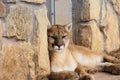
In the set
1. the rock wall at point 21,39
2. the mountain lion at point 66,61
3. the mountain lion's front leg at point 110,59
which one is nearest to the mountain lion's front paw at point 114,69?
the mountain lion at point 66,61

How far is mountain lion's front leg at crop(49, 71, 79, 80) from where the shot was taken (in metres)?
3.56

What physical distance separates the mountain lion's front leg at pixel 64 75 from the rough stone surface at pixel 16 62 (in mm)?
337

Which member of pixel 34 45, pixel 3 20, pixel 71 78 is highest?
pixel 3 20

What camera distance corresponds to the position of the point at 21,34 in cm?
320

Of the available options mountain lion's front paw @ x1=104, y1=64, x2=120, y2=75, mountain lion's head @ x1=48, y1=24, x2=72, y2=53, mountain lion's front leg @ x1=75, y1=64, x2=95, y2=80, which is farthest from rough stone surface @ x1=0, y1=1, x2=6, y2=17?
mountain lion's front paw @ x1=104, y1=64, x2=120, y2=75

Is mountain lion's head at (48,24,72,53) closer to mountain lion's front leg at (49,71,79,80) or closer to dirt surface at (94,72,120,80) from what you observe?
mountain lion's front leg at (49,71,79,80)

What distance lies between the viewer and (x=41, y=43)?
335 centimetres

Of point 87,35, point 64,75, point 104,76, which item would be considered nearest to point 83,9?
point 87,35

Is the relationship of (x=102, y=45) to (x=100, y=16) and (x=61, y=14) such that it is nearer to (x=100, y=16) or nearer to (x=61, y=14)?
(x=100, y=16)

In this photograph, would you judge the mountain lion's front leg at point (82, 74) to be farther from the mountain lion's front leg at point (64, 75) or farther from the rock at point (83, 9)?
the rock at point (83, 9)

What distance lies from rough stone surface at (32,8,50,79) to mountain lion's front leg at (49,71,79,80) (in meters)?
0.09

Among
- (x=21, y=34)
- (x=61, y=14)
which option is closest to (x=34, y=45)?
(x=21, y=34)

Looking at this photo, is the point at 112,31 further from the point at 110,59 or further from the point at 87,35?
the point at 110,59

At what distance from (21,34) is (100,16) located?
1.86 metres
